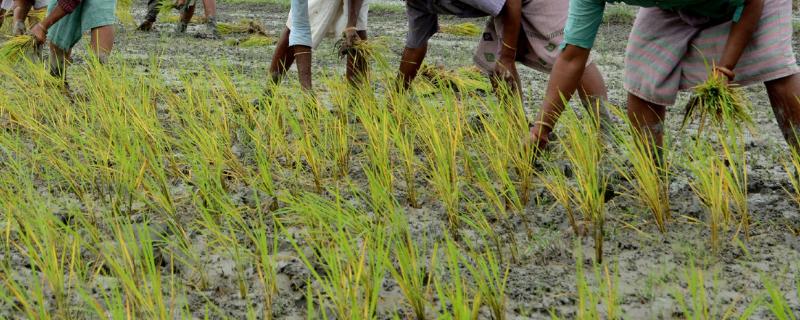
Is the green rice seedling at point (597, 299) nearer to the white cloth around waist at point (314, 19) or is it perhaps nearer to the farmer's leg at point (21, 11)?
the white cloth around waist at point (314, 19)

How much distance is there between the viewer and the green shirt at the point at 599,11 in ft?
8.15

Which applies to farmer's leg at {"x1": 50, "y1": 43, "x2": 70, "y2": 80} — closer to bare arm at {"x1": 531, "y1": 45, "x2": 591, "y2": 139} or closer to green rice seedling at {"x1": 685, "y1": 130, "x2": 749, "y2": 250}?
bare arm at {"x1": 531, "y1": 45, "x2": 591, "y2": 139}

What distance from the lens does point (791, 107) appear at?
2521 mm

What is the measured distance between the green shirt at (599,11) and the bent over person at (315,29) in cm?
127

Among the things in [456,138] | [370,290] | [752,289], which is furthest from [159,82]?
[752,289]

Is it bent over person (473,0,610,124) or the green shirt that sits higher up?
the green shirt

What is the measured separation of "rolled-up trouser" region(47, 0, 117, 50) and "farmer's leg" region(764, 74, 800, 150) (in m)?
2.85

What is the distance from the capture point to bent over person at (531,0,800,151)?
249 centimetres

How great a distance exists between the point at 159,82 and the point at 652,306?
271 cm

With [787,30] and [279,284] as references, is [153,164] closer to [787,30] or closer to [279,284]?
[279,284]

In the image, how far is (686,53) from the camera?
267 cm

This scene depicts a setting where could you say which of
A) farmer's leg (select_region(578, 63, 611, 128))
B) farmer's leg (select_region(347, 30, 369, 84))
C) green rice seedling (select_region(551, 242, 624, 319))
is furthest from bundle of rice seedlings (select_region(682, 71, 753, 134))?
farmer's leg (select_region(347, 30, 369, 84))

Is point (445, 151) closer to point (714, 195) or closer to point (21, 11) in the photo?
point (714, 195)

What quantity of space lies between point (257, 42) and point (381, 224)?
16.7 feet
